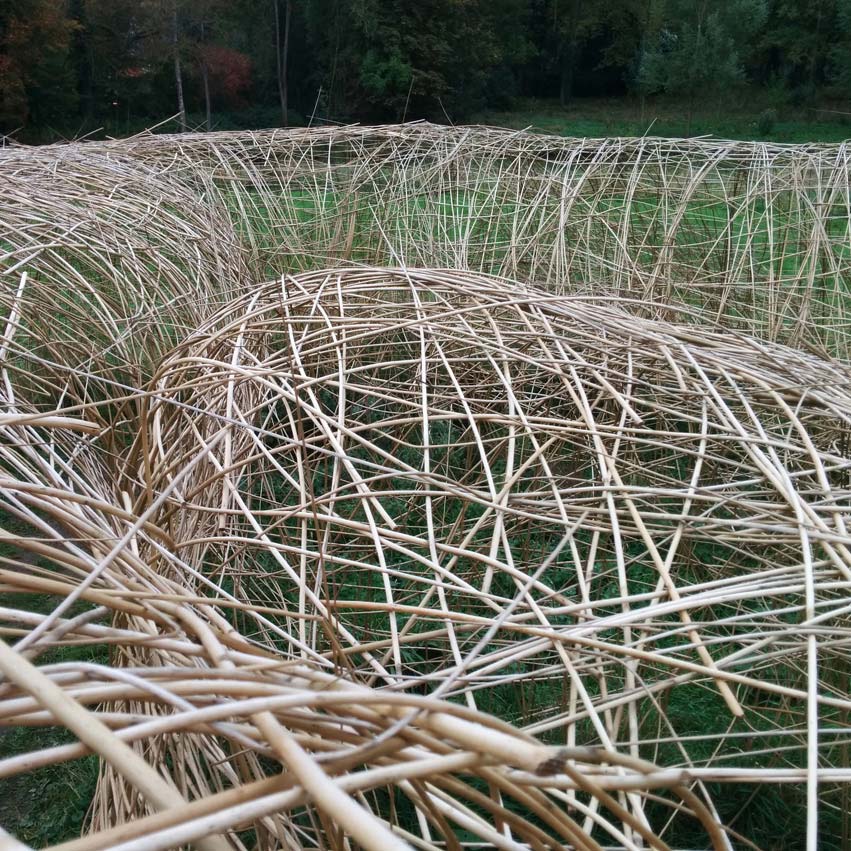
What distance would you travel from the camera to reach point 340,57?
16.9 m

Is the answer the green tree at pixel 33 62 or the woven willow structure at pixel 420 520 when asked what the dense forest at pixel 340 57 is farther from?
the woven willow structure at pixel 420 520

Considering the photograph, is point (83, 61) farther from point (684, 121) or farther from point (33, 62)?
point (684, 121)

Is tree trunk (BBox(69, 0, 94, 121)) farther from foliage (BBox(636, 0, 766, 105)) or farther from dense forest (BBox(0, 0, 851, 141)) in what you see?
foliage (BBox(636, 0, 766, 105))

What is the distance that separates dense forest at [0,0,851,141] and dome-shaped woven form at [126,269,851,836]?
41.8ft

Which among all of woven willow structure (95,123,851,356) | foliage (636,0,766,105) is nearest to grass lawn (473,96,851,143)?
foliage (636,0,766,105)

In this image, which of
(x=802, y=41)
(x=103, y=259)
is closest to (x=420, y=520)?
(x=103, y=259)

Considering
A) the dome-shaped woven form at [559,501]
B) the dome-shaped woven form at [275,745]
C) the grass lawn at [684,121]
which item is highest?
the grass lawn at [684,121]

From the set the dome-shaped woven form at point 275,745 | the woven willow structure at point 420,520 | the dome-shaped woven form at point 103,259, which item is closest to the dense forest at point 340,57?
the woven willow structure at point 420,520

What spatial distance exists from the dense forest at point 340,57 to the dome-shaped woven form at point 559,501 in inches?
502

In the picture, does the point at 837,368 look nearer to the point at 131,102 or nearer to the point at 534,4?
the point at 131,102

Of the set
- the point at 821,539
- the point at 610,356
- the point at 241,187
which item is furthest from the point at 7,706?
the point at 241,187

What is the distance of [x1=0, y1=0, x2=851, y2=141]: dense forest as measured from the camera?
1457 cm

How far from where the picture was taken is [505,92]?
2039 centimetres

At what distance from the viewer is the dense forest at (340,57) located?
14570 millimetres
